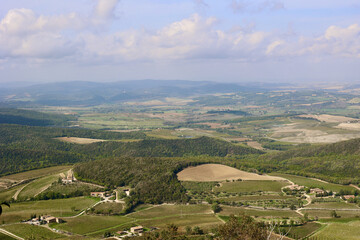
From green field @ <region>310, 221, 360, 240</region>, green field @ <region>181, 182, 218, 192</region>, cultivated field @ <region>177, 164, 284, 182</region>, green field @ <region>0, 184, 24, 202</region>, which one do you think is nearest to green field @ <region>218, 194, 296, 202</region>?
green field @ <region>181, 182, 218, 192</region>

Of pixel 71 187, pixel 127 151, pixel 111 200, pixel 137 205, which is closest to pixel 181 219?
pixel 137 205

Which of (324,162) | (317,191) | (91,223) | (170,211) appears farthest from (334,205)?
(91,223)

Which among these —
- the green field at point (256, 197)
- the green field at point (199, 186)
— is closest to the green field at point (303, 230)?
the green field at point (256, 197)

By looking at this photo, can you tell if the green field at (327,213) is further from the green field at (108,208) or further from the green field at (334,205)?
the green field at (108,208)

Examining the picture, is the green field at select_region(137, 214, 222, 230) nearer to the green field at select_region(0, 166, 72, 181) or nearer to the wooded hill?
the green field at select_region(0, 166, 72, 181)

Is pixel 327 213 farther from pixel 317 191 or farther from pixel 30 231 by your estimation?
pixel 30 231

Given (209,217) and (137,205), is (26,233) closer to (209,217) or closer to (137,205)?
(137,205)
